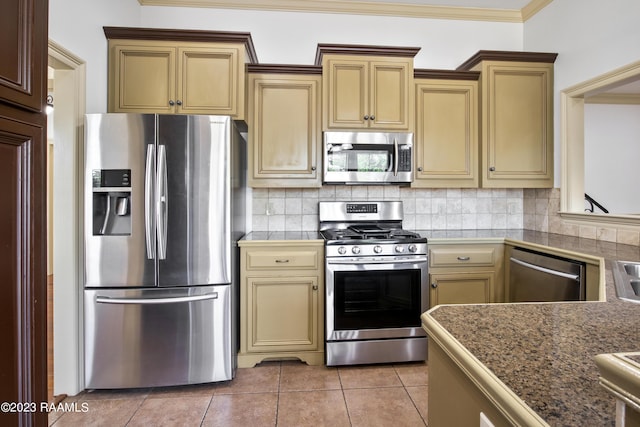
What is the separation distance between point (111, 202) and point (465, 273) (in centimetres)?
254

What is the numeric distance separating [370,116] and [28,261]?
236 centimetres

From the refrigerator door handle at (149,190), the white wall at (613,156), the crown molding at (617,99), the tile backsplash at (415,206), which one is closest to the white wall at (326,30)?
the tile backsplash at (415,206)

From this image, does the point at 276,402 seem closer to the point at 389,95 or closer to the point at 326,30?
the point at 389,95

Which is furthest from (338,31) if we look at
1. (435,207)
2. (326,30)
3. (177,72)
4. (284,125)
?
(435,207)

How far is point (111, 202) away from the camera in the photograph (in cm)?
212

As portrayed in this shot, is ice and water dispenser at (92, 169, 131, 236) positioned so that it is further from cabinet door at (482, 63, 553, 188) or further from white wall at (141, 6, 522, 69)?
cabinet door at (482, 63, 553, 188)

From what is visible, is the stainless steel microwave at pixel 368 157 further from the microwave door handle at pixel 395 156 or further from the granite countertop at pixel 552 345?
the granite countertop at pixel 552 345

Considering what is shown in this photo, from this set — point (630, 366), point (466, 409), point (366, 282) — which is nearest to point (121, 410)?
point (366, 282)

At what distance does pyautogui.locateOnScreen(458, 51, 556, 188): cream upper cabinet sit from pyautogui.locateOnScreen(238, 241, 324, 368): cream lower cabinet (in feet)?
5.62

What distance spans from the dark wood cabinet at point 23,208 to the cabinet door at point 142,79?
5.16 feet

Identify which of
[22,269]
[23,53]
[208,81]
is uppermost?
[208,81]

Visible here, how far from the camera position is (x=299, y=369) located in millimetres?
2451

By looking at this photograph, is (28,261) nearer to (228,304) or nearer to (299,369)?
(228,304)

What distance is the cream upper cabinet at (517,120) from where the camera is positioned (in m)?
2.84
